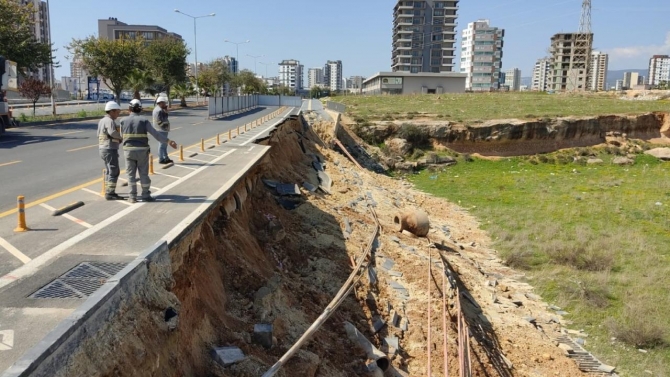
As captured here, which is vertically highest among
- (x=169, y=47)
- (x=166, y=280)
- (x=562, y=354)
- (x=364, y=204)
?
(x=169, y=47)

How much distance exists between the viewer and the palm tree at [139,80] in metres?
48.0

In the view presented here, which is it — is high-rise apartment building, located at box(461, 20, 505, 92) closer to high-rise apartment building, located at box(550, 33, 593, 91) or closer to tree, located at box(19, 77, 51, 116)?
high-rise apartment building, located at box(550, 33, 593, 91)

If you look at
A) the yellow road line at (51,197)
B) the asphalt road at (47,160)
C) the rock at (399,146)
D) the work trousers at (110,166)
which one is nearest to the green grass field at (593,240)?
the rock at (399,146)

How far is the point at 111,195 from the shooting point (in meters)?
9.84

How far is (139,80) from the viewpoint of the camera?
4981cm

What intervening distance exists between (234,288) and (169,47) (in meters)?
50.2

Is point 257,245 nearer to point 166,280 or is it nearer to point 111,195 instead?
point 111,195

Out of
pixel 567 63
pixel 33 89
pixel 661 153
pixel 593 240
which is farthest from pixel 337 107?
pixel 567 63

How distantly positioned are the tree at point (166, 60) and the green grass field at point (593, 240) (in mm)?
31936

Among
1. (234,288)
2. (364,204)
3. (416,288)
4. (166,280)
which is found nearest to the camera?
(166,280)

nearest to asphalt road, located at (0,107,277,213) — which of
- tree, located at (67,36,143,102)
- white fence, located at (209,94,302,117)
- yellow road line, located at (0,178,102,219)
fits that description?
yellow road line, located at (0,178,102,219)

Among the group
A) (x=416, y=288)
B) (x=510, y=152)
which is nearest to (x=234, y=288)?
(x=416, y=288)

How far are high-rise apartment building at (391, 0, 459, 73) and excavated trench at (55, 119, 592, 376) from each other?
355 feet

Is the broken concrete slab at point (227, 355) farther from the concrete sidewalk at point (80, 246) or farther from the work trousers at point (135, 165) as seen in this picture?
the work trousers at point (135, 165)
